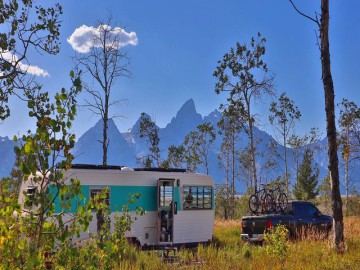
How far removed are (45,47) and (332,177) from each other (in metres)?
8.51

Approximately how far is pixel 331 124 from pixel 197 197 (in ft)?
23.3

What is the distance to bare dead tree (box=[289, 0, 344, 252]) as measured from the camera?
1035 cm

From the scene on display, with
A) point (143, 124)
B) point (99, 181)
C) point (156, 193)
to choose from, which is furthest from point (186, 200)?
point (143, 124)

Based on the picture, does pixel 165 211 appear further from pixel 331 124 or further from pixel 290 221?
pixel 331 124

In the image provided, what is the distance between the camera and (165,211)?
15.4 metres

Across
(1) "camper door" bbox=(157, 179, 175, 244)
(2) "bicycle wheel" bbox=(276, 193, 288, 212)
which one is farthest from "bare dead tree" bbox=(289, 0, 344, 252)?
(1) "camper door" bbox=(157, 179, 175, 244)

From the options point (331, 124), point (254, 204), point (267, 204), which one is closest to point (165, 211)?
point (254, 204)

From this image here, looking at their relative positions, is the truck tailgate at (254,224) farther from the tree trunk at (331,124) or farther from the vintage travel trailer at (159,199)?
the tree trunk at (331,124)

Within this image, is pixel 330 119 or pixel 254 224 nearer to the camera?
pixel 330 119

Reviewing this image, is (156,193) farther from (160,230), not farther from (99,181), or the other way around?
(99,181)

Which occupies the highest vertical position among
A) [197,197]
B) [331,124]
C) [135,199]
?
[331,124]

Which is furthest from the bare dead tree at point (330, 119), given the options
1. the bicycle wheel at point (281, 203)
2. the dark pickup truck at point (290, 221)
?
the bicycle wheel at point (281, 203)

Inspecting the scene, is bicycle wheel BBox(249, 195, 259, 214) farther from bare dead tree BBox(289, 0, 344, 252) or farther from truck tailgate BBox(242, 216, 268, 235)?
bare dead tree BBox(289, 0, 344, 252)

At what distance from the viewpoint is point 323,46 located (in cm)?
1094
